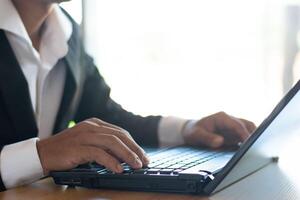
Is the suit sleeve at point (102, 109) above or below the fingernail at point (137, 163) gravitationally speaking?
below

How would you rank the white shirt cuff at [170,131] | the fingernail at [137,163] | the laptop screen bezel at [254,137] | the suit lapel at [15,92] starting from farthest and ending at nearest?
A: the white shirt cuff at [170,131], the suit lapel at [15,92], the fingernail at [137,163], the laptop screen bezel at [254,137]

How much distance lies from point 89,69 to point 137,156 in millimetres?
647

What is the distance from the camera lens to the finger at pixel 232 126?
1034mm

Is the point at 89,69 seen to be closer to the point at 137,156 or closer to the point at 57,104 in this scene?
the point at 57,104

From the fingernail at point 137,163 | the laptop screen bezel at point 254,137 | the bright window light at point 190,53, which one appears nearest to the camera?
the laptop screen bezel at point 254,137

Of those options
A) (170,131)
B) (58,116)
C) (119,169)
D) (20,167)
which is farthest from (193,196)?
(58,116)

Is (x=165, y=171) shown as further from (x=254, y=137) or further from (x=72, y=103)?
(x=72, y=103)

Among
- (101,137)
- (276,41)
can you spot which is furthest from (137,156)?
(276,41)

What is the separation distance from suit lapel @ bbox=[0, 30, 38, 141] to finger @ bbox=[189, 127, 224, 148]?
0.33 metres

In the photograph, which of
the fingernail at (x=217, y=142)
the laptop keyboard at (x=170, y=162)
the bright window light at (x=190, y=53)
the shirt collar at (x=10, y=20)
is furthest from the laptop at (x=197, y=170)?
the bright window light at (x=190, y=53)

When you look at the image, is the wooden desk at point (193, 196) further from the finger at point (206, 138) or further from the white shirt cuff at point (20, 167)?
the finger at point (206, 138)

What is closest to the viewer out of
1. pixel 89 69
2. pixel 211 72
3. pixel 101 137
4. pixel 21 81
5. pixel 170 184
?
pixel 170 184

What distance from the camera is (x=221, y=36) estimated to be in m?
2.00

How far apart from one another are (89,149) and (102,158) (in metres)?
0.03
